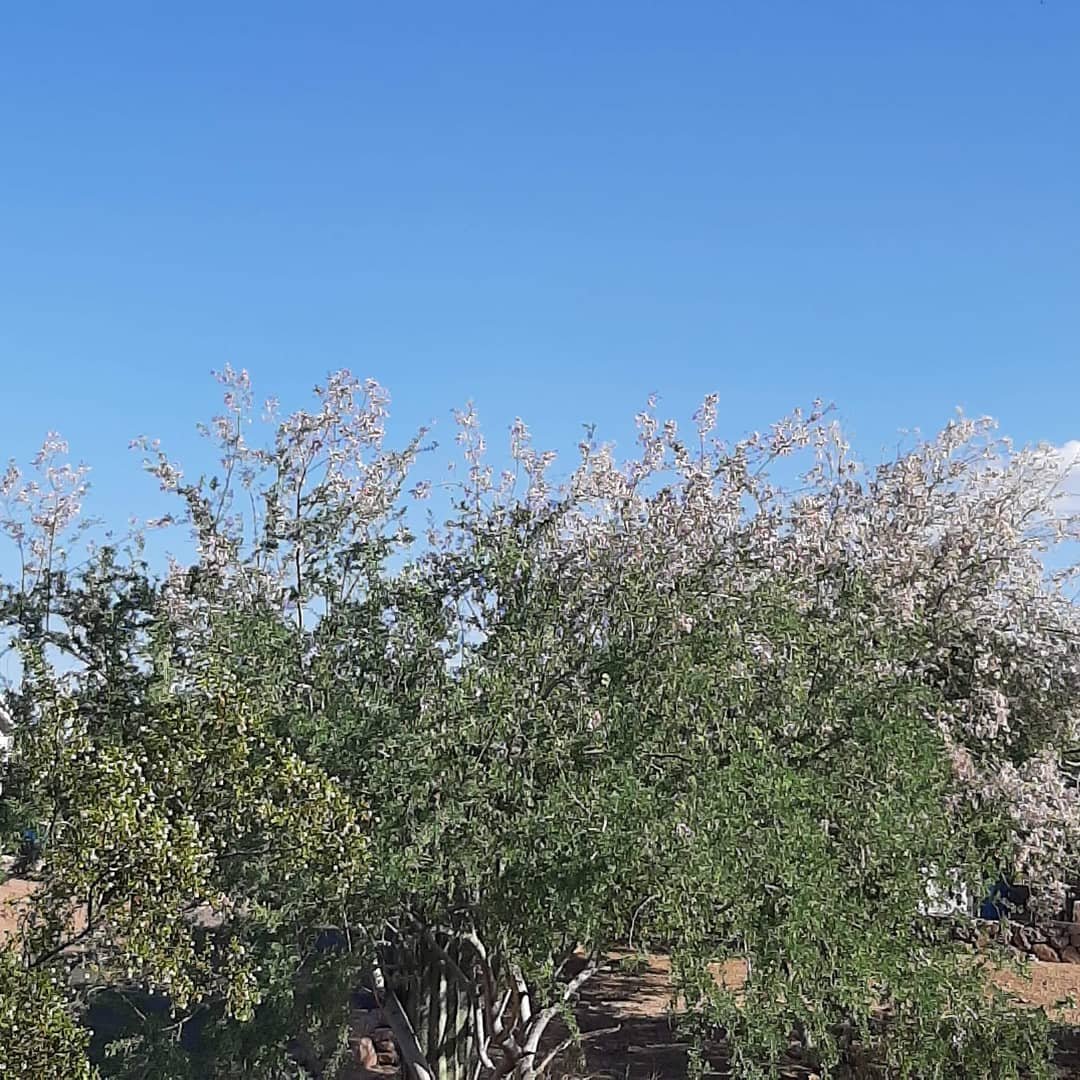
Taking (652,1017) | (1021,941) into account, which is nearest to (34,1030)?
(652,1017)

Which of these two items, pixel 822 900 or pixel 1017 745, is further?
pixel 1017 745

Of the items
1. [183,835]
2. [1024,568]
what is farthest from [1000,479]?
Answer: [183,835]

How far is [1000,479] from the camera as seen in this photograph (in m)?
12.1

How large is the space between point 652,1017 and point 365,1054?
2.88 metres

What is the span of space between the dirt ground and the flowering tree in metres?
0.83

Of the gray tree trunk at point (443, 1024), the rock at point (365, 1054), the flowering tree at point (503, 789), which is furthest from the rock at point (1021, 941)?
the gray tree trunk at point (443, 1024)

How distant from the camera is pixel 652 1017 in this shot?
41.9ft

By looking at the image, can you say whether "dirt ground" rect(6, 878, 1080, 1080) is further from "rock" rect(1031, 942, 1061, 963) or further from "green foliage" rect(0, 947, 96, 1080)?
"green foliage" rect(0, 947, 96, 1080)

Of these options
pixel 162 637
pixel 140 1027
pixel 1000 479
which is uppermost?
pixel 1000 479

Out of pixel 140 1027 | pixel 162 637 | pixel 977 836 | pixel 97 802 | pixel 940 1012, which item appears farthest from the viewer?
pixel 977 836

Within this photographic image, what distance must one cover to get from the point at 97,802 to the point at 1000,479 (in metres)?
9.18

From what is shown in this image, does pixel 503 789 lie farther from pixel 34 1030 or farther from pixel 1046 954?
pixel 1046 954

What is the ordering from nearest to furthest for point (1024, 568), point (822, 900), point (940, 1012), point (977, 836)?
1. point (822, 900)
2. point (940, 1012)
3. point (977, 836)
4. point (1024, 568)

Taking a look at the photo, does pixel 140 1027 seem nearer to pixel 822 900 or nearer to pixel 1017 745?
pixel 822 900
